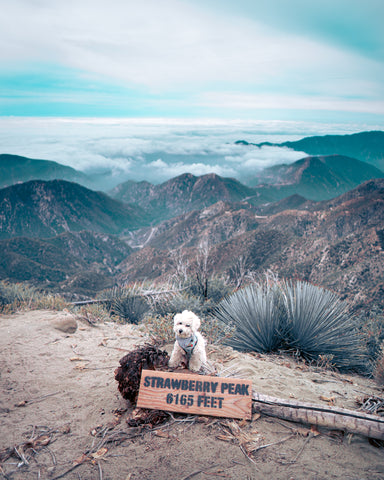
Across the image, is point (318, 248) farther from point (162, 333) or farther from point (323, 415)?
point (323, 415)

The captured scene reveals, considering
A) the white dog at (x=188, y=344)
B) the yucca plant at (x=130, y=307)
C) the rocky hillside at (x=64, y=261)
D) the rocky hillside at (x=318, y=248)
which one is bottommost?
the rocky hillside at (x=64, y=261)

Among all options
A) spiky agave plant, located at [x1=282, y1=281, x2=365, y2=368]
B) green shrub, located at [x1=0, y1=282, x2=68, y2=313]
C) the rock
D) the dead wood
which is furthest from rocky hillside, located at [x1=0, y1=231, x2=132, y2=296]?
the dead wood

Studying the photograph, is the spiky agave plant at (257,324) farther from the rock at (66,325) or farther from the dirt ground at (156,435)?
the rock at (66,325)

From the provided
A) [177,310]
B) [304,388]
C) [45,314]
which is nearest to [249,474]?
[304,388]

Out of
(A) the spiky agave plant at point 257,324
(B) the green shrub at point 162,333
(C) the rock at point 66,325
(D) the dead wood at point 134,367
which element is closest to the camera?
(D) the dead wood at point 134,367

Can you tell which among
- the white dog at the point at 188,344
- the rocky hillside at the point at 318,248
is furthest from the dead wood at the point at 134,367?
the rocky hillside at the point at 318,248

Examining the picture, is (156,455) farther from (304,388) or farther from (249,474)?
(304,388)
